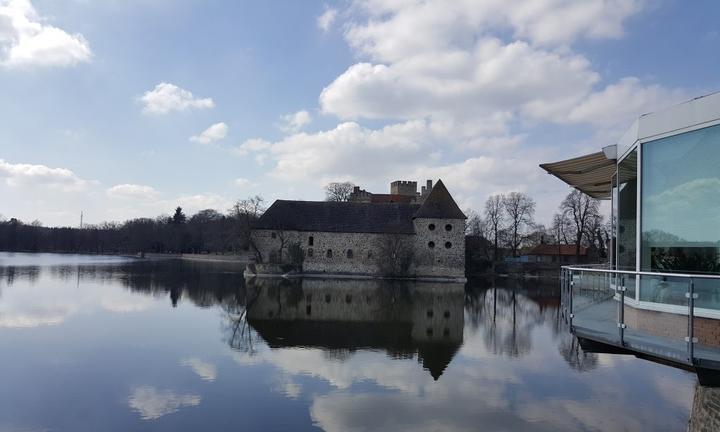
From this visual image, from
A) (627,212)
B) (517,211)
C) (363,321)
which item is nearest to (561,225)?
(517,211)

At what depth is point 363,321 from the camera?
19812 mm

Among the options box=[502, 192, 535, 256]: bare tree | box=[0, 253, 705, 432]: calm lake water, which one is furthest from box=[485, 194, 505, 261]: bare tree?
box=[0, 253, 705, 432]: calm lake water

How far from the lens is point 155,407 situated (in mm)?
9453

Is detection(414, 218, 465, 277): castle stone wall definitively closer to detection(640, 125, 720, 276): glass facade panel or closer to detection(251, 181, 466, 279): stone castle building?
detection(251, 181, 466, 279): stone castle building

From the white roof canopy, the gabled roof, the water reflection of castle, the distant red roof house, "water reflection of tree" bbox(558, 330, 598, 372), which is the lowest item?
"water reflection of tree" bbox(558, 330, 598, 372)

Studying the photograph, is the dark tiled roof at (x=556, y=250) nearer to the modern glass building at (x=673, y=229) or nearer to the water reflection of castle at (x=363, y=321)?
the water reflection of castle at (x=363, y=321)

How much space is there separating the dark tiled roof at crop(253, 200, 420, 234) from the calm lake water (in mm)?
23368

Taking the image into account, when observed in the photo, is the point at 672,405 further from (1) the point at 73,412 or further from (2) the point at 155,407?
(1) the point at 73,412

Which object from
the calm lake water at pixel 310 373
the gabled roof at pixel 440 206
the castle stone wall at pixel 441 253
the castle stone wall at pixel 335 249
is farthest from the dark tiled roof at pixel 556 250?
the calm lake water at pixel 310 373

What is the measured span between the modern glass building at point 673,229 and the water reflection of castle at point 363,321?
6901 mm

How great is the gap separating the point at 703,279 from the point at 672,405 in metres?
7.75

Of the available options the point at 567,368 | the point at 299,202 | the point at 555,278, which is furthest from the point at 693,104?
the point at 555,278

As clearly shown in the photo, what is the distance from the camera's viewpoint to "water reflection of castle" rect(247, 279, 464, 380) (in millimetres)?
15148

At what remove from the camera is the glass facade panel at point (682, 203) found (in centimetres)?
561
